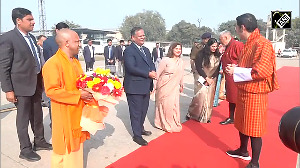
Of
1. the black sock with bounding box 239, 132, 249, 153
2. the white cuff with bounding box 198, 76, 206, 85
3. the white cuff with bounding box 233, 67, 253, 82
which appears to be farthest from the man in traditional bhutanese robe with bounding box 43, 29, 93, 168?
the white cuff with bounding box 198, 76, 206, 85

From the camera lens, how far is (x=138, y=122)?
12.0 feet

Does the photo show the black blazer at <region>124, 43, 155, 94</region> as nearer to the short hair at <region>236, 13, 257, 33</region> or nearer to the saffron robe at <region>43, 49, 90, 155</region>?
the saffron robe at <region>43, 49, 90, 155</region>

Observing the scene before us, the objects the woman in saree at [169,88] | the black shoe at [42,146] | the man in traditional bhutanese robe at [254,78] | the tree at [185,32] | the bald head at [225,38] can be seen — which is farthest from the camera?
the tree at [185,32]

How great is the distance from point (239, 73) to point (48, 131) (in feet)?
10.6

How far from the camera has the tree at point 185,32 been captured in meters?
51.4

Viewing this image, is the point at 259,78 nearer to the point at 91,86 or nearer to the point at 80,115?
the point at 91,86

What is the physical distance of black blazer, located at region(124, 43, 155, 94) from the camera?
11.4ft

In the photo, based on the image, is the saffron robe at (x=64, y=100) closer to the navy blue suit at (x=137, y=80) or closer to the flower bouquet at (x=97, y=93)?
the flower bouquet at (x=97, y=93)

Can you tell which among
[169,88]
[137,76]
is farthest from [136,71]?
[169,88]

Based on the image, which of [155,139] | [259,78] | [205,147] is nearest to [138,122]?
[155,139]

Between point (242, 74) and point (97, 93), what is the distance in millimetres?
1543

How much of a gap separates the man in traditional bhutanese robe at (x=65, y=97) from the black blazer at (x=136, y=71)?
1.12 meters

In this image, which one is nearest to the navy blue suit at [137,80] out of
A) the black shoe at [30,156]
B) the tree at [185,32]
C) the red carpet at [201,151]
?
the red carpet at [201,151]

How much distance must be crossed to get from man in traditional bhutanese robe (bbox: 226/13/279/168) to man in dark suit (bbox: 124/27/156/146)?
1.27 m
